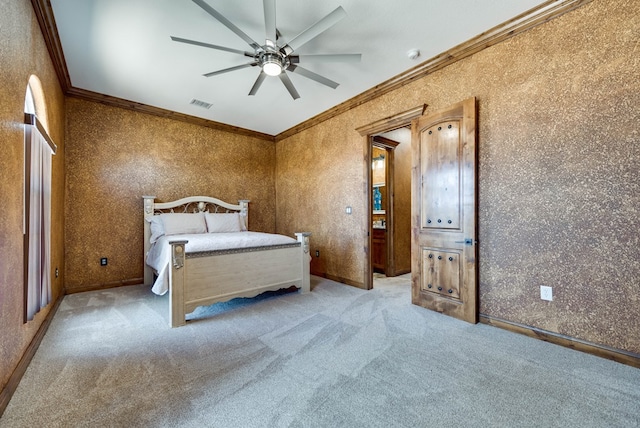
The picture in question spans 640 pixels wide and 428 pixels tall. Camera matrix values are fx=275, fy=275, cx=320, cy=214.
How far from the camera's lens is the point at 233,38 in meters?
2.61

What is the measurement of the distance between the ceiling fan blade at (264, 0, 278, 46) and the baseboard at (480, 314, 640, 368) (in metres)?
3.09

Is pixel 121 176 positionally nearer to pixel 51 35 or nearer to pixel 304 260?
pixel 51 35

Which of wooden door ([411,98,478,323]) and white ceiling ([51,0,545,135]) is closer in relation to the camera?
white ceiling ([51,0,545,135])

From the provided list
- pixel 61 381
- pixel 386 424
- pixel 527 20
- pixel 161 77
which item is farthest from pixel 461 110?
pixel 61 381

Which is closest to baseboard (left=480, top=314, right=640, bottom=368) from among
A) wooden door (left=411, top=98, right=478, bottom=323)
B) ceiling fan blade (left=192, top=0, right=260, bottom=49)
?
wooden door (left=411, top=98, right=478, bottom=323)

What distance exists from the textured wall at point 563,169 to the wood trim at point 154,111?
351cm

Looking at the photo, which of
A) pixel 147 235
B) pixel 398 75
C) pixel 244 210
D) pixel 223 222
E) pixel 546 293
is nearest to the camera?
pixel 546 293

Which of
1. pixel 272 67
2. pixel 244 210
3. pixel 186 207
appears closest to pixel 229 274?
pixel 272 67

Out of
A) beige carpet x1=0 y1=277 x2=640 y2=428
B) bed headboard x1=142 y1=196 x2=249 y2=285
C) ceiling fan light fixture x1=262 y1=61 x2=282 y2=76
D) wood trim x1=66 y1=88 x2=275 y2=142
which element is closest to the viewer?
beige carpet x1=0 y1=277 x2=640 y2=428

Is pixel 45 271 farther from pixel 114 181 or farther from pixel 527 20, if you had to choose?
pixel 527 20

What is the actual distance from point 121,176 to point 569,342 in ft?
17.9

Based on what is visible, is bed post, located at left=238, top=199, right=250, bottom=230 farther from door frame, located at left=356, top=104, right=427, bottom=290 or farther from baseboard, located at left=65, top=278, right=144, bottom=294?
door frame, located at left=356, top=104, right=427, bottom=290

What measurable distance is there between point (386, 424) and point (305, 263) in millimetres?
2376

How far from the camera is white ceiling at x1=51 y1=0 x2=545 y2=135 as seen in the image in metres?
2.22
